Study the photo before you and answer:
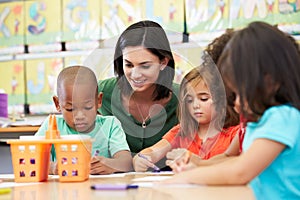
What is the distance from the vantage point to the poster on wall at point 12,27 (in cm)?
353

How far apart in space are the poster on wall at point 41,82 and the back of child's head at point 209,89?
6.98ft

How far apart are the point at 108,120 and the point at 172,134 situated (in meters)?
0.19

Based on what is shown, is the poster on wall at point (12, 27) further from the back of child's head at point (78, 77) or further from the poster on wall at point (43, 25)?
the back of child's head at point (78, 77)

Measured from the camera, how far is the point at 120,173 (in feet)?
4.55

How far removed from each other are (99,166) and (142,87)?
24 cm

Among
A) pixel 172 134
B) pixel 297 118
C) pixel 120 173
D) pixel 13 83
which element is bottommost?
pixel 13 83

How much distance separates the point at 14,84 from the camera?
3.49 m

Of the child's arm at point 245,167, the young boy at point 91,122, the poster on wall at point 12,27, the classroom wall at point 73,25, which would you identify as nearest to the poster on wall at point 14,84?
the classroom wall at point 73,25

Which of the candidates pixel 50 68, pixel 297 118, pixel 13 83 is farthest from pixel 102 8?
pixel 297 118

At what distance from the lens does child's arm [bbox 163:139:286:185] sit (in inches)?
34.4

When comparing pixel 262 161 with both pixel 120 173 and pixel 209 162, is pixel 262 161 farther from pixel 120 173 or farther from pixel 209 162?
pixel 120 173

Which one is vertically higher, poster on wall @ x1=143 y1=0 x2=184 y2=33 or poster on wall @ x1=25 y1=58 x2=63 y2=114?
poster on wall @ x1=143 y1=0 x2=184 y2=33

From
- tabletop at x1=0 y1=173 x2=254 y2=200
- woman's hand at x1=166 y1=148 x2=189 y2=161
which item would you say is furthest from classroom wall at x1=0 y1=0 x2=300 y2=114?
tabletop at x1=0 y1=173 x2=254 y2=200

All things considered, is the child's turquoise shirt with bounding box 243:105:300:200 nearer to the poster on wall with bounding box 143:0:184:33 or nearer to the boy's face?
the boy's face
